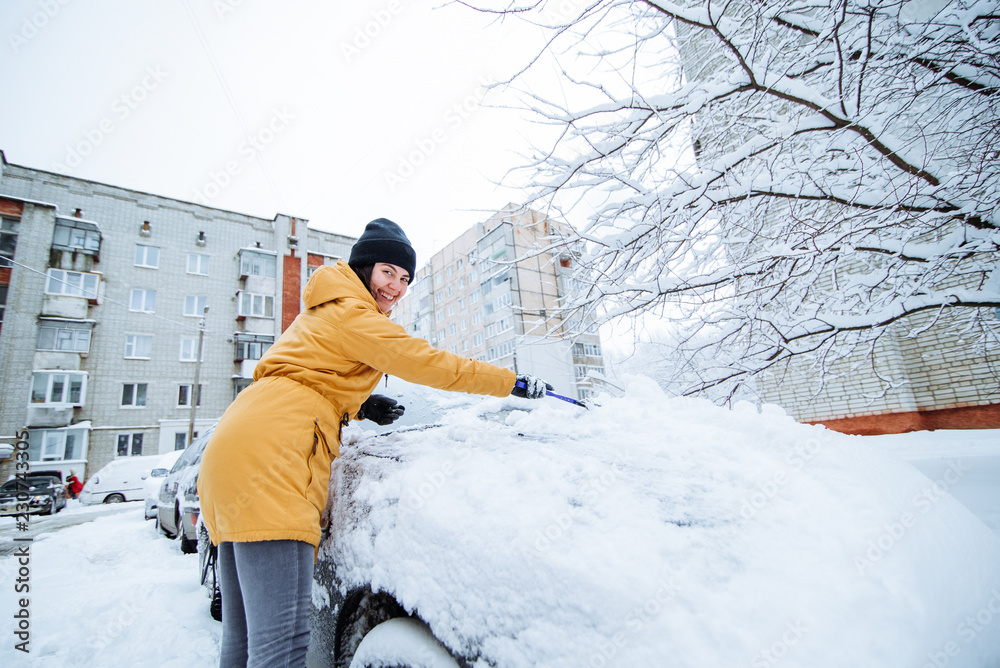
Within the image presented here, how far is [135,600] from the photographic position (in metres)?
3.48

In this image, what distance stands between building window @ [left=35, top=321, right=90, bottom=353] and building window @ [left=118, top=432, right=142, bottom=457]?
4.48 metres

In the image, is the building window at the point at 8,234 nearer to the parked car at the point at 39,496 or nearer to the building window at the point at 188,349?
the building window at the point at 188,349

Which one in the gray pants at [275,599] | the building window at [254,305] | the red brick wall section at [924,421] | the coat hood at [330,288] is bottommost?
the red brick wall section at [924,421]

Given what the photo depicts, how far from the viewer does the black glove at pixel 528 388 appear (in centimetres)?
196

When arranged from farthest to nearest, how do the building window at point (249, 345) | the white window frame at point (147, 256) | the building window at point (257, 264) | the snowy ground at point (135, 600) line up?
the building window at point (257, 264) → the building window at point (249, 345) → the white window frame at point (147, 256) → the snowy ground at point (135, 600)

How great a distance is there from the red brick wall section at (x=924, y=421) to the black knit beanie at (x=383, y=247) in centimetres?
623

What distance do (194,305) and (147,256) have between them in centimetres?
333

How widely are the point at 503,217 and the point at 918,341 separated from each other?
750 centimetres

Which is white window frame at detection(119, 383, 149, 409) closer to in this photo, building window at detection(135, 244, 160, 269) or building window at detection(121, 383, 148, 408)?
building window at detection(121, 383, 148, 408)

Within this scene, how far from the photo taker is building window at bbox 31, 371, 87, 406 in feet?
61.2

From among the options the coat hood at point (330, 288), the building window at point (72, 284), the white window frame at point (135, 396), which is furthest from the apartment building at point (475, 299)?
the coat hood at point (330, 288)

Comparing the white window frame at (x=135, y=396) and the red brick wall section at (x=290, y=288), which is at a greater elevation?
the red brick wall section at (x=290, y=288)

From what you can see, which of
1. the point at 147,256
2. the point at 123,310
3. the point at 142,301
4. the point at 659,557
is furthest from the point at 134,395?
the point at 659,557

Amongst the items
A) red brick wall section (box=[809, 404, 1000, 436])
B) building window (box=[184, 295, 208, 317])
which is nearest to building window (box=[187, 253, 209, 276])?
building window (box=[184, 295, 208, 317])
